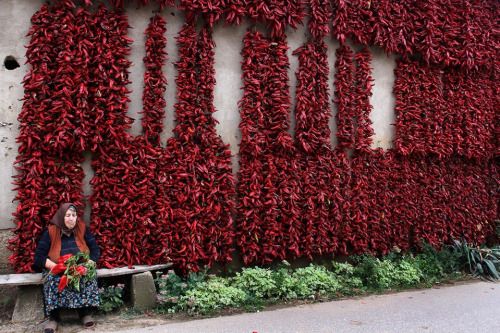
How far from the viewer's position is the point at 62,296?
3.85 m

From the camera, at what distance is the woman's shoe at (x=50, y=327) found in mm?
3697

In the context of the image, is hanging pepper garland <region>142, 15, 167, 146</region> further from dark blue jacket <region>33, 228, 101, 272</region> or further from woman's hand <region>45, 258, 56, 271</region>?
woman's hand <region>45, 258, 56, 271</region>

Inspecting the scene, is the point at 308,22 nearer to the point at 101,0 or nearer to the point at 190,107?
the point at 190,107

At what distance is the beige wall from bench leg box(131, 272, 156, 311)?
0.93 meters

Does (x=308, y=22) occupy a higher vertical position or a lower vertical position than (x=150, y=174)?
higher

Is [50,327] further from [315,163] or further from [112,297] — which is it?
[315,163]

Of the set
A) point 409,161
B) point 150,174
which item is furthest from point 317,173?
point 150,174

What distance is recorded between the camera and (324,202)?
552cm

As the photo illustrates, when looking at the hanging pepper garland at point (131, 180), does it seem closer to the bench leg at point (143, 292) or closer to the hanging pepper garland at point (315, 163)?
the bench leg at point (143, 292)

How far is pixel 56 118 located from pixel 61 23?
3.15 ft

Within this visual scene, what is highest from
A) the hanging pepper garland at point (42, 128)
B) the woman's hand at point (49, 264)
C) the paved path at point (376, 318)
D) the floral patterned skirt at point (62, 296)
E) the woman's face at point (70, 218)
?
the hanging pepper garland at point (42, 128)

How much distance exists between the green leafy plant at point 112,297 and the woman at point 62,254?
15 cm

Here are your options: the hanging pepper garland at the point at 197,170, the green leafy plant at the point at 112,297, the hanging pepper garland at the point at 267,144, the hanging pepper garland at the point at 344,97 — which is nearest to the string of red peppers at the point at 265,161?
the hanging pepper garland at the point at 267,144

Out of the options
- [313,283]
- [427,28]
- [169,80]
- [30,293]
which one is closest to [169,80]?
[169,80]
